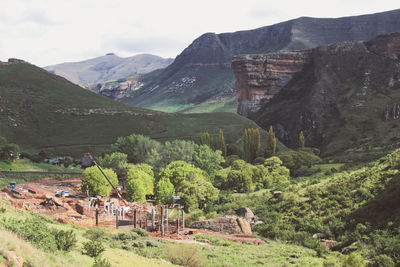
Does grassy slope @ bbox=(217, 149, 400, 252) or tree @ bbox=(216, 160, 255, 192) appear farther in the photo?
tree @ bbox=(216, 160, 255, 192)

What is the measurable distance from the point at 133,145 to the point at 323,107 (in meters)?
96.6

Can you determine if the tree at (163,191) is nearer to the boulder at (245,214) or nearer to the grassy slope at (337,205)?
the grassy slope at (337,205)

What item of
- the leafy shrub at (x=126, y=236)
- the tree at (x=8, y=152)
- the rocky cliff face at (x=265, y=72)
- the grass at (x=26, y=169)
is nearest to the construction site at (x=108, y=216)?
the leafy shrub at (x=126, y=236)

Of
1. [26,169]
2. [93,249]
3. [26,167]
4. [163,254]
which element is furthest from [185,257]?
[26,167]

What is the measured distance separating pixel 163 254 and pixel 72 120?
126359 millimetres

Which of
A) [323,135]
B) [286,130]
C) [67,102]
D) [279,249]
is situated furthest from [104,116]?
[279,249]

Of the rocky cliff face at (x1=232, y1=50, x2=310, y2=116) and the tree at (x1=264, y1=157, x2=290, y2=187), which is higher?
the rocky cliff face at (x1=232, y1=50, x2=310, y2=116)

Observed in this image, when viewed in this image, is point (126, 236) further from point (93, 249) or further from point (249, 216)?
point (249, 216)

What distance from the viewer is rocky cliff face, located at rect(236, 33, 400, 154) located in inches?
5133

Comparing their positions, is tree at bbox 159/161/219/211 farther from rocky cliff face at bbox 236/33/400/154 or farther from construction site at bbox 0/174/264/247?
rocky cliff face at bbox 236/33/400/154

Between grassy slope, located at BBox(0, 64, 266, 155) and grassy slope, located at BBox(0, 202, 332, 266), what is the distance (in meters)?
92.7

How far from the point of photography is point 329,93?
15762 centimetres

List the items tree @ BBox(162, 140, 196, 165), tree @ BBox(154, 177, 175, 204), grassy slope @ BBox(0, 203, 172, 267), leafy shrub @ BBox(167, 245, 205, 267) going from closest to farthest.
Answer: grassy slope @ BBox(0, 203, 172, 267), leafy shrub @ BBox(167, 245, 205, 267), tree @ BBox(154, 177, 175, 204), tree @ BBox(162, 140, 196, 165)

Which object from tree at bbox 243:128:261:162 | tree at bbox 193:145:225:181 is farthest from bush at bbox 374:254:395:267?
tree at bbox 243:128:261:162
